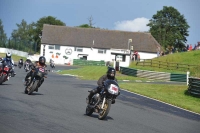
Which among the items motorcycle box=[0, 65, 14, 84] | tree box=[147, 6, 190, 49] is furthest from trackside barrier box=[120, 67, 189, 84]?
tree box=[147, 6, 190, 49]

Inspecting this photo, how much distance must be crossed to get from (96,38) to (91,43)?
88.7 inches

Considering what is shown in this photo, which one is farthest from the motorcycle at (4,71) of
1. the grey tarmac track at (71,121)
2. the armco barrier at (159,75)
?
the armco barrier at (159,75)

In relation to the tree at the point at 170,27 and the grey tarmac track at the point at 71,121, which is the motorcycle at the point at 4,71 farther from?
the tree at the point at 170,27

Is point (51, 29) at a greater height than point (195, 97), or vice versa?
point (51, 29)

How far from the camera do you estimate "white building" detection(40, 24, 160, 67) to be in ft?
332

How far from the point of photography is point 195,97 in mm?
28859

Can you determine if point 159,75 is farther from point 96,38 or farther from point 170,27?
point 170,27

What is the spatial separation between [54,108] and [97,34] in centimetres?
9098

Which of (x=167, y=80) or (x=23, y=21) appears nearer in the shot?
(x=167, y=80)

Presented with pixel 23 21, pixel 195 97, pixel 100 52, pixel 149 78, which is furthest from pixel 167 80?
pixel 23 21

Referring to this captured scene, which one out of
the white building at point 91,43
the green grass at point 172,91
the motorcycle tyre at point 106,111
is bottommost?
the green grass at point 172,91

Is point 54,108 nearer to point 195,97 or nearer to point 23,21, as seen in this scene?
point 195,97

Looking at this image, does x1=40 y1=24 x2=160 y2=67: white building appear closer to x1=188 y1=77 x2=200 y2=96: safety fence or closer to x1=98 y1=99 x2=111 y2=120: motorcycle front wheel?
x1=188 y1=77 x2=200 y2=96: safety fence

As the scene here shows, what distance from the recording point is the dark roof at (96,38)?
337ft
